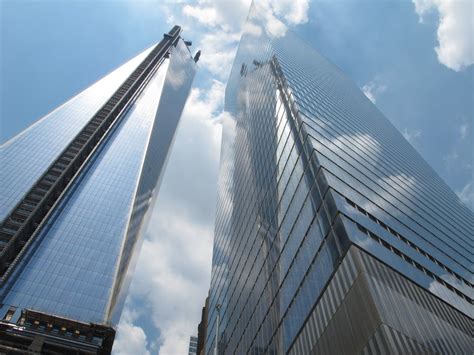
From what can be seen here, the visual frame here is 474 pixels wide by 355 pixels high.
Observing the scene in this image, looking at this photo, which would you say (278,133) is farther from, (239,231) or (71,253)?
(71,253)

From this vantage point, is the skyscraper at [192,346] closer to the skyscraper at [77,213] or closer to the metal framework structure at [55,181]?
the skyscraper at [77,213]

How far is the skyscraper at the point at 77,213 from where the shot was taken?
3012 inches

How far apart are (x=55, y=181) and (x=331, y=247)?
9655cm

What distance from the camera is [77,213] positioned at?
101m

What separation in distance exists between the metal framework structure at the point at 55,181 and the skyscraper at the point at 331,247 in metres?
48.4

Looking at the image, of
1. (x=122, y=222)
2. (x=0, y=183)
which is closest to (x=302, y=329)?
(x=122, y=222)

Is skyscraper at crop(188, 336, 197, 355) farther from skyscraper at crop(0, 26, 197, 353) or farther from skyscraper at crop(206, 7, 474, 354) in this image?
skyscraper at crop(206, 7, 474, 354)

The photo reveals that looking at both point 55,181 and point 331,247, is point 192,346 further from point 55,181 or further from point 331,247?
point 331,247

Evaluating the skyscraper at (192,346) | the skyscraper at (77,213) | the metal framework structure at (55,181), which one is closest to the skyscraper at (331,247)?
the skyscraper at (77,213)

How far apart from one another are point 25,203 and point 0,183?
7153mm

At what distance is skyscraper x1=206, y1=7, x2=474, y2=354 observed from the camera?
17.9 m

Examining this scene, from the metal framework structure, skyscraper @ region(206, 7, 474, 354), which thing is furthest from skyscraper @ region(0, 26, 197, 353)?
skyscraper @ region(206, 7, 474, 354)

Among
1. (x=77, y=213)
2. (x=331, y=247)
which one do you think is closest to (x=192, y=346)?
(x=77, y=213)

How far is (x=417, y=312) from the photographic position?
1855 centimetres
